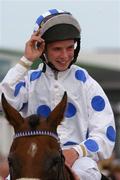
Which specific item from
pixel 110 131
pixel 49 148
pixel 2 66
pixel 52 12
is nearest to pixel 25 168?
pixel 49 148

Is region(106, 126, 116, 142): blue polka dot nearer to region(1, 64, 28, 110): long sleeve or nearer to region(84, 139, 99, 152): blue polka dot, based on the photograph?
region(84, 139, 99, 152): blue polka dot

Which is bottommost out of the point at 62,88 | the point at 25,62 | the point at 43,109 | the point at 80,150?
the point at 80,150

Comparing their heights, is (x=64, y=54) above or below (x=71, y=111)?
above

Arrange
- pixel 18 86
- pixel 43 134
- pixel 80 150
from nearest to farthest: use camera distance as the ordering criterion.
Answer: pixel 43 134, pixel 80 150, pixel 18 86

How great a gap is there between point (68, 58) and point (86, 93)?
0.35 metres

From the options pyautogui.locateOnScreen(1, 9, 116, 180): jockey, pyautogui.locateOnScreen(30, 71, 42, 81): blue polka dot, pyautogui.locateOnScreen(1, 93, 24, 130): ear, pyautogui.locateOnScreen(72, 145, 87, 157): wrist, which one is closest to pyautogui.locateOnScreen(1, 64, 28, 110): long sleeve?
pyautogui.locateOnScreen(1, 9, 116, 180): jockey

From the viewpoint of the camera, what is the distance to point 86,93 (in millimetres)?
6512

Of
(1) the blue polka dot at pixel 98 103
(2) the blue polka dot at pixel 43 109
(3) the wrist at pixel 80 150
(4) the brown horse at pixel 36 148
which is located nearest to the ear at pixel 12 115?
(4) the brown horse at pixel 36 148

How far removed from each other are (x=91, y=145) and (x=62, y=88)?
2.13 ft

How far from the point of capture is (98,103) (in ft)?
21.1

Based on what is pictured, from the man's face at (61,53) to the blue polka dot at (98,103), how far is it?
1.24ft

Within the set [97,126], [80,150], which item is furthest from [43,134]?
[97,126]

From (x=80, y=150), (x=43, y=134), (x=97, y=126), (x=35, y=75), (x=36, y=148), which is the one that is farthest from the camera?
(x=35, y=75)

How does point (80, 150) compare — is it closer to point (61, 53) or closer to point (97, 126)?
point (97, 126)
